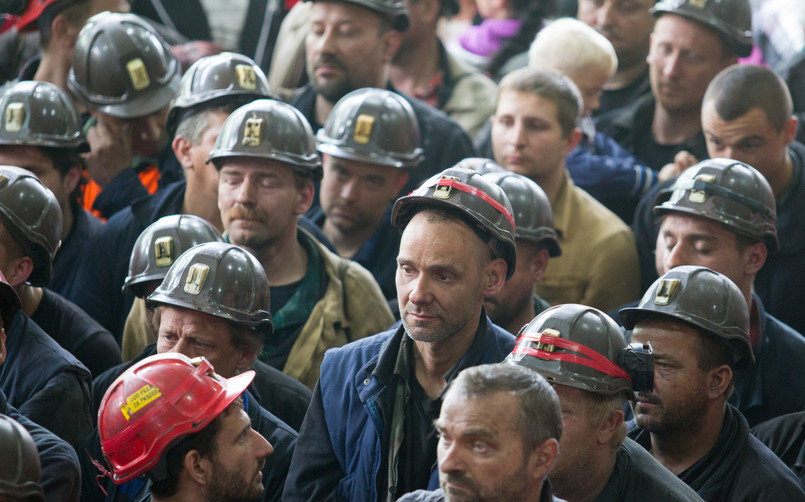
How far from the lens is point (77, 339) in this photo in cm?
634

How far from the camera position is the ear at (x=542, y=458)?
4.23m

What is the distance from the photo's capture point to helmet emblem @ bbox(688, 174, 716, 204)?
6.75 metres

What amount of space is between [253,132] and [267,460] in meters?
2.12

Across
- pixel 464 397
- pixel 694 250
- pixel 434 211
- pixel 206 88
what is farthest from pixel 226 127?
pixel 464 397

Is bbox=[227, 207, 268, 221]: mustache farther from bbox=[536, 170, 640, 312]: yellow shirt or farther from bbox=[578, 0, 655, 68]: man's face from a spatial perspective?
bbox=[578, 0, 655, 68]: man's face

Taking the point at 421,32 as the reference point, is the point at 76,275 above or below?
below

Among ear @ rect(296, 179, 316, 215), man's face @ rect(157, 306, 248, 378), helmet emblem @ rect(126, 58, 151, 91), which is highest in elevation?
helmet emblem @ rect(126, 58, 151, 91)

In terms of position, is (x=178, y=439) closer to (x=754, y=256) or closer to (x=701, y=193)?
(x=701, y=193)

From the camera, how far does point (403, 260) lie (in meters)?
5.34

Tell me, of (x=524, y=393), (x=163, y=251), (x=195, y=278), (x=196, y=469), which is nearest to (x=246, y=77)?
(x=163, y=251)

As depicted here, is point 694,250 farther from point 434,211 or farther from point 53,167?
point 53,167

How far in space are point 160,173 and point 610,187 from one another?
2.95m

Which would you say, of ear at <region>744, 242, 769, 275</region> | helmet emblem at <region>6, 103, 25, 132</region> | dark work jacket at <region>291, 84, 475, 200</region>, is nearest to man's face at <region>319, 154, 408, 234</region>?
dark work jacket at <region>291, 84, 475, 200</region>

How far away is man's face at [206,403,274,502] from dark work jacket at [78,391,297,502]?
2.10 ft
